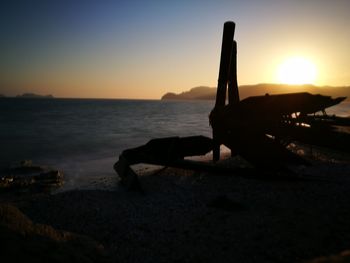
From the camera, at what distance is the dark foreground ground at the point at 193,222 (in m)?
4.01

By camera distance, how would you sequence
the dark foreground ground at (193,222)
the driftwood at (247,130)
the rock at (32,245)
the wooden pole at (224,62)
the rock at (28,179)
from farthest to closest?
the rock at (28,179), the wooden pole at (224,62), the driftwood at (247,130), the dark foreground ground at (193,222), the rock at (32,245)

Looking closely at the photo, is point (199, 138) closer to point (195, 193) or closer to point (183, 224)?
point (195, 193)

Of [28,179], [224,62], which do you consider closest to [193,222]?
[224,62]

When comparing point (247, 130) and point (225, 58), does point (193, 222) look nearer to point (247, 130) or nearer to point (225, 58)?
point (247, 130)

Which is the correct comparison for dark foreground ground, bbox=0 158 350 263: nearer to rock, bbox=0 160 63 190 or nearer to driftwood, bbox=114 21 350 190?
driftwood, bbox=114 21 350 190

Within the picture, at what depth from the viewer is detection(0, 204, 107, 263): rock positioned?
2769 millimetres

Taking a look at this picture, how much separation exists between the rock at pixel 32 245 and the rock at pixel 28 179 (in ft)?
20.4

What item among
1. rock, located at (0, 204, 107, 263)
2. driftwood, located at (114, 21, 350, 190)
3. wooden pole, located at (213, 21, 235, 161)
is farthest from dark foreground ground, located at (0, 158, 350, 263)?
wooden pole, located at (213, 21, 235, 161)

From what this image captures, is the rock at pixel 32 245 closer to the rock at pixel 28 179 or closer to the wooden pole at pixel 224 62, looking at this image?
the wooden pole at pixel 224 62

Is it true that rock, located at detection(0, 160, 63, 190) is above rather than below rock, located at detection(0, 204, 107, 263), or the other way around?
below

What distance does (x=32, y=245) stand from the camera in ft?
10.0

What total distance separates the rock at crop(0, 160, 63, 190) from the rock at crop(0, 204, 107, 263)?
623 cm

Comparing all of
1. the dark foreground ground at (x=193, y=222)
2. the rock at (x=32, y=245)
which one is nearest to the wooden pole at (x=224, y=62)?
the dark foreground ground at (x=193, y=222)

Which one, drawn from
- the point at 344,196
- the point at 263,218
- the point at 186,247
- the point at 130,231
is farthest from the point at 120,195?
the point at 344,196
